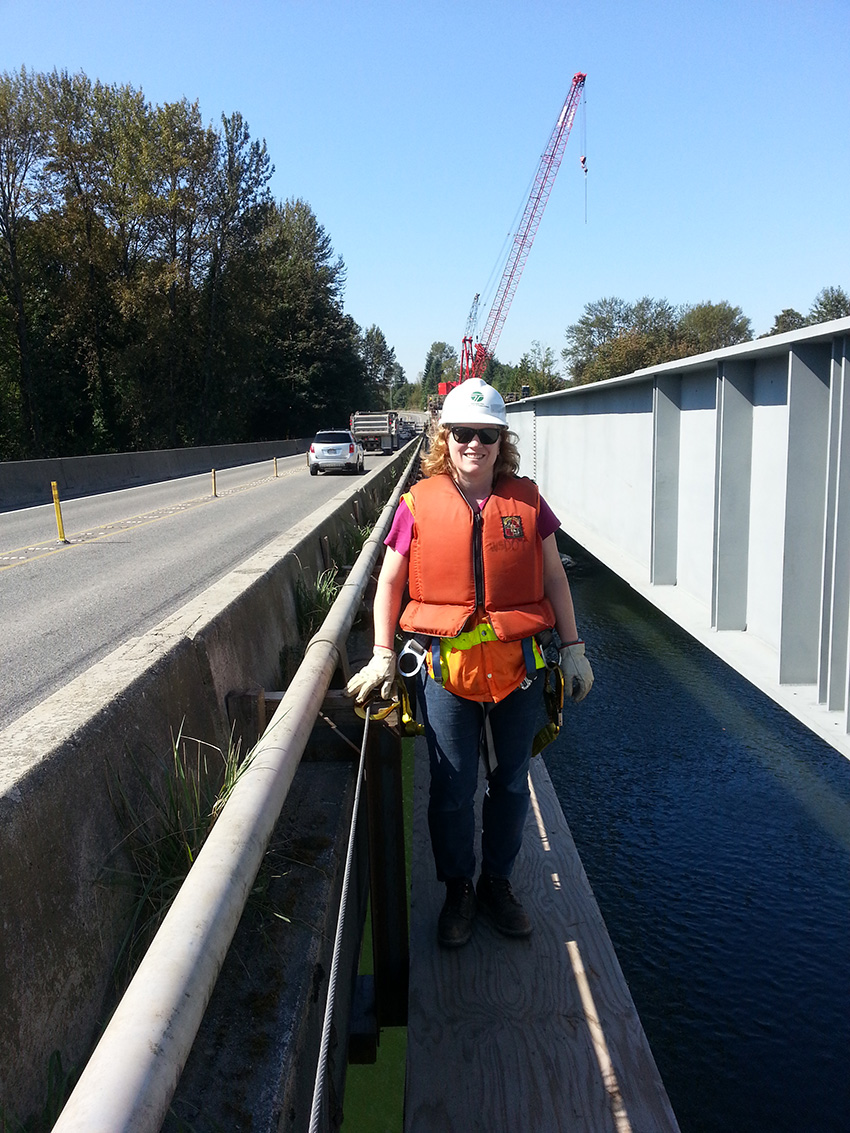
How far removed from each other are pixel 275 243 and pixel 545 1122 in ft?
205

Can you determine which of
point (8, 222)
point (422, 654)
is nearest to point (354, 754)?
point (422, 654)

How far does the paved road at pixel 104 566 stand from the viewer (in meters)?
7.53

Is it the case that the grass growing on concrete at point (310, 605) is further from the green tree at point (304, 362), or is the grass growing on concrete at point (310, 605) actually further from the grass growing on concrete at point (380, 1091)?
the green tree at point (304, 362)

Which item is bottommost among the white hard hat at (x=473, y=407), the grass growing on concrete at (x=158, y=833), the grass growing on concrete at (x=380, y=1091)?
the grass growing on concrete at (x=380, y=1091)

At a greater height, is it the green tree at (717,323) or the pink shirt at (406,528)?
the green tree at (717,323)

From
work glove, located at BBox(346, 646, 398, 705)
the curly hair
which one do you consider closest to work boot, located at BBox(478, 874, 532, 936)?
work glove, located at BBox(346, 646, 398, 705)

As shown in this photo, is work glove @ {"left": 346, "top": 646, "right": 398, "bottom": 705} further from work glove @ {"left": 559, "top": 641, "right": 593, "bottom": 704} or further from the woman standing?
work glove @ {"left": 559, "top": 641, "right": 593, "bottom": 704}

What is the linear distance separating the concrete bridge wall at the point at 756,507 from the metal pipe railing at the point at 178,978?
3234 millimetres

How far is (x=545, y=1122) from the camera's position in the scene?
2861 millimetres

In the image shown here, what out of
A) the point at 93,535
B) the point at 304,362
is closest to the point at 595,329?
the point at 304,362

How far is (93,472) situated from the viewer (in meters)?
27.3

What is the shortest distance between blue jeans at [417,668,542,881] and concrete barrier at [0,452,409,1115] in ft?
2.81

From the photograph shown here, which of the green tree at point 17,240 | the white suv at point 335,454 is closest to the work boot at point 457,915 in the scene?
the white suv at point 335,454

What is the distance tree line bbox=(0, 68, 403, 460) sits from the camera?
1822 inches
